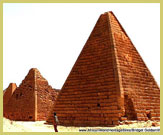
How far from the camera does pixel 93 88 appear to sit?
482 inches

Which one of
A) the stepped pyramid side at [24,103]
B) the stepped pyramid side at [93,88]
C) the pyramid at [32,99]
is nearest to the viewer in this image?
the stepped pyramid side at [93,88]

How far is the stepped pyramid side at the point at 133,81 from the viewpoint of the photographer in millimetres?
11516

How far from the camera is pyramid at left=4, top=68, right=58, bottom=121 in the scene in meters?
20.1

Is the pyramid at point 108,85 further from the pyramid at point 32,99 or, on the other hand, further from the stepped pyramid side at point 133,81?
the pyramid at point 32,99

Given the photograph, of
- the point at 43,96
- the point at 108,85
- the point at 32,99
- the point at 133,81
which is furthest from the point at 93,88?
the point at 43,96

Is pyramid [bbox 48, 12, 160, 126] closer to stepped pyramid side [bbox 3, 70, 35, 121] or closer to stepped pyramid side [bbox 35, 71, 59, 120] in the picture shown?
stepped pyramid side [bbox 35, 71, 59, 120]

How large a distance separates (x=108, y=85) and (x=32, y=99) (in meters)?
10.1

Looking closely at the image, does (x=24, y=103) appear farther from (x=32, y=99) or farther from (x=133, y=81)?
(x=133, y=81)

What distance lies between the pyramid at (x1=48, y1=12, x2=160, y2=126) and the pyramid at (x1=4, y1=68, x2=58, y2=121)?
24.4ft

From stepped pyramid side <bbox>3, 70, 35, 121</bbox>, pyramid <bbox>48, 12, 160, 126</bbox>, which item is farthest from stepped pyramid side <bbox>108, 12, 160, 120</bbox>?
stepped pyramid side <bbox>3, 70, 35, 121</bbox>

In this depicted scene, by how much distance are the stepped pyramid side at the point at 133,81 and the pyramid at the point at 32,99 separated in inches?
373

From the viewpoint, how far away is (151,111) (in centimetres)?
1202

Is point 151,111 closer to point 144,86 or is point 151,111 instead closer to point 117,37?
point 144,86

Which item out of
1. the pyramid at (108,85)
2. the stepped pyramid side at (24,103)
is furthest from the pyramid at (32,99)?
the pyramid at (108,85)
